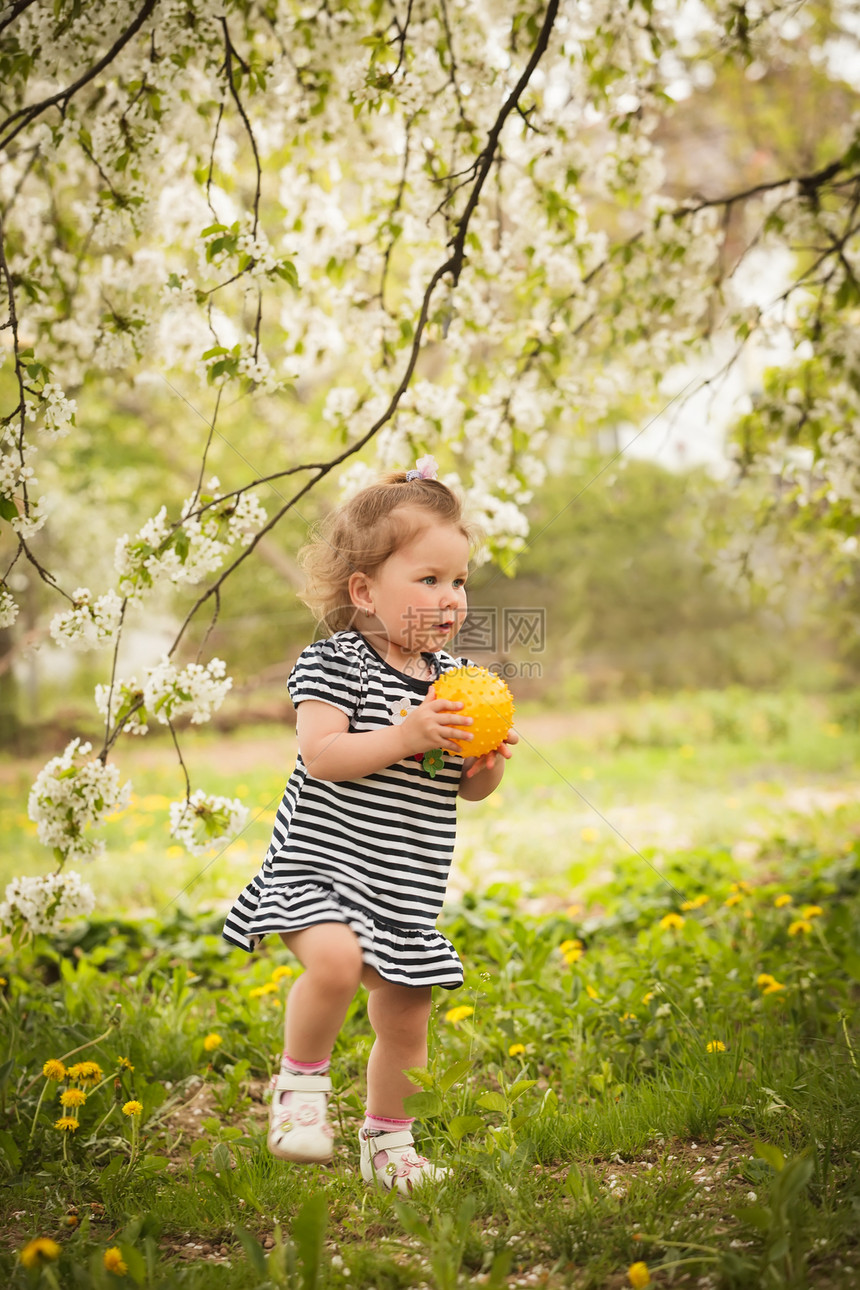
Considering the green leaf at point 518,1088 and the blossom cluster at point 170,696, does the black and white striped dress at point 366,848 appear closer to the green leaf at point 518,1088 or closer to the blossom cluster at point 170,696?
the green leaf at point 518,1088

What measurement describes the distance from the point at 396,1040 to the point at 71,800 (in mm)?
1038

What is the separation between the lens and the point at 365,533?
7.49 ft

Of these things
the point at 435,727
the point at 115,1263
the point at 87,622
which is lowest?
the point at 115,1263

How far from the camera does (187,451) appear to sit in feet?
37.1

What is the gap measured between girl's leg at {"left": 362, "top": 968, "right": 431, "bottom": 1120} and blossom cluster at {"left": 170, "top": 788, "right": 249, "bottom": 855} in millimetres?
634

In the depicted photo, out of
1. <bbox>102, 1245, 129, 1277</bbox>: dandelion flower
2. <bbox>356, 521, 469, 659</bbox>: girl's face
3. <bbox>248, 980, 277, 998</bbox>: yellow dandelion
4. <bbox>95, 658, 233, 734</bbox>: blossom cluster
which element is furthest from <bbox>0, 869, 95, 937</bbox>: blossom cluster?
<bbox>356, 521, 469, 659</bbox>: girl's face

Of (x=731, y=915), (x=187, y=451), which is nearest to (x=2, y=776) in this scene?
(x=187, y=451)

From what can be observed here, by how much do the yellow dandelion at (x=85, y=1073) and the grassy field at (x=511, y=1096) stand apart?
0.03 meters

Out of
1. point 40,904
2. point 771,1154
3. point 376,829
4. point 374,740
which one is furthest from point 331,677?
point 771,1154

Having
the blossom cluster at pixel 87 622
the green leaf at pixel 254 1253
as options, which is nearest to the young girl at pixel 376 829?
the green leaf at pixel 254 1253

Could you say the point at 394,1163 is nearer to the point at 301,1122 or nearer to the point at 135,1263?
the point at 301,1122

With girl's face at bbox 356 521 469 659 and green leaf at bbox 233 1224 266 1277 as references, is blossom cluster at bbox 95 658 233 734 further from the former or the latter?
green leaf at bbox 233 1224 266 1277

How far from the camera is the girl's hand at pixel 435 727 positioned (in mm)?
1966

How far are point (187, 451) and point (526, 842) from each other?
7257 millimetres
